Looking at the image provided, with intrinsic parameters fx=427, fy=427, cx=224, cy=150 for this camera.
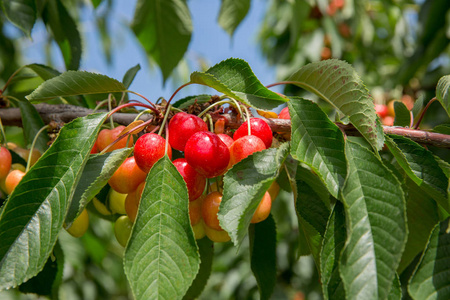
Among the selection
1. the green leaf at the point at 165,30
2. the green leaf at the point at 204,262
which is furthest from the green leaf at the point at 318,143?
the green leaf at the point at 165,30

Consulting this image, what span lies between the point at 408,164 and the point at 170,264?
423mm

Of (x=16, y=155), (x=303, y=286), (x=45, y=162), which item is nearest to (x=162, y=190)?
(x=45, y=162)

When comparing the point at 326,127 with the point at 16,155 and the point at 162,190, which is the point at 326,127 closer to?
the point at 162,190

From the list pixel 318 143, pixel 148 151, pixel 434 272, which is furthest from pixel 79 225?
pixel 434 272

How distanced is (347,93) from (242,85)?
19 cm

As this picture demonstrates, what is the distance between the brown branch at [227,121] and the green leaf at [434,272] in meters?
0.26

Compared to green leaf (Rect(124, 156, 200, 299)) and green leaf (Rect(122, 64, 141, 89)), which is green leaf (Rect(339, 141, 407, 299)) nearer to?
green leaf (Rect(124, 156, 200, 299))

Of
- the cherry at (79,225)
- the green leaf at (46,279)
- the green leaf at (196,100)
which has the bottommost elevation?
the green leaf at (46,279)

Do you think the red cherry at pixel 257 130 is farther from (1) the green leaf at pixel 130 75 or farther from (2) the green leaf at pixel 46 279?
(2) the green leaf at pixel 46 279

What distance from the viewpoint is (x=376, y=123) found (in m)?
0.71

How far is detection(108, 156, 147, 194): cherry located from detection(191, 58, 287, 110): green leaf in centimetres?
20

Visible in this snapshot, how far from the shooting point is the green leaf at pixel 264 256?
3.20ft

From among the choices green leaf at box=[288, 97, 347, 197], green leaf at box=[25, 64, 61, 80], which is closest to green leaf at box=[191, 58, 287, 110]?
green leaf at box=[288, 97, 347, 197]

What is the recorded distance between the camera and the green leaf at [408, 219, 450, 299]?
0.59 meters
